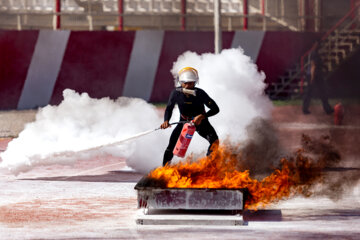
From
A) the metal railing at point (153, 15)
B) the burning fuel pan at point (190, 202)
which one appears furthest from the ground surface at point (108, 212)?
the metal railing at point (153, 15)

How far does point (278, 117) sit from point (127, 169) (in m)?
10.5

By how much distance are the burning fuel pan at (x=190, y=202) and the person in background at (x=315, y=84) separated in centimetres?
1678

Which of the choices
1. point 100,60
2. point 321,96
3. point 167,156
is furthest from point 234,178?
point 100,60

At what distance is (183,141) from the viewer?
40.8 ft

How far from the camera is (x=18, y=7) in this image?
36250 millimetres

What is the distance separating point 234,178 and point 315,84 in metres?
18.1

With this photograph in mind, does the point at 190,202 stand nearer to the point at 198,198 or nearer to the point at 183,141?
the point at 198,198

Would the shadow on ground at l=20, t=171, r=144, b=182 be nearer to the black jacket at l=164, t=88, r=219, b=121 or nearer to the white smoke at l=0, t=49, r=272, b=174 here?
the white smoke at l=0, t=49, r=272, b=174

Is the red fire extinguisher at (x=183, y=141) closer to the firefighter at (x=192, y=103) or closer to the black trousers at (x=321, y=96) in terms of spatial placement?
the firefighter at (x=192, y=103)

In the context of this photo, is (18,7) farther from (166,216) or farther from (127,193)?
(166,216)

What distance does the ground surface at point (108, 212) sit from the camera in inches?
407

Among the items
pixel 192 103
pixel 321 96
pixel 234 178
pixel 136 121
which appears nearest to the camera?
pixel 234 178

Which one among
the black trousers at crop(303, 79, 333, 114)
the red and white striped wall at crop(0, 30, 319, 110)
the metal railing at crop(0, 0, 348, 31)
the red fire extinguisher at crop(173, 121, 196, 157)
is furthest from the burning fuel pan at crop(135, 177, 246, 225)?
the metal railing at crop(0, 0, 348, 31)

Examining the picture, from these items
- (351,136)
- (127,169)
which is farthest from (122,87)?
(127,169)
